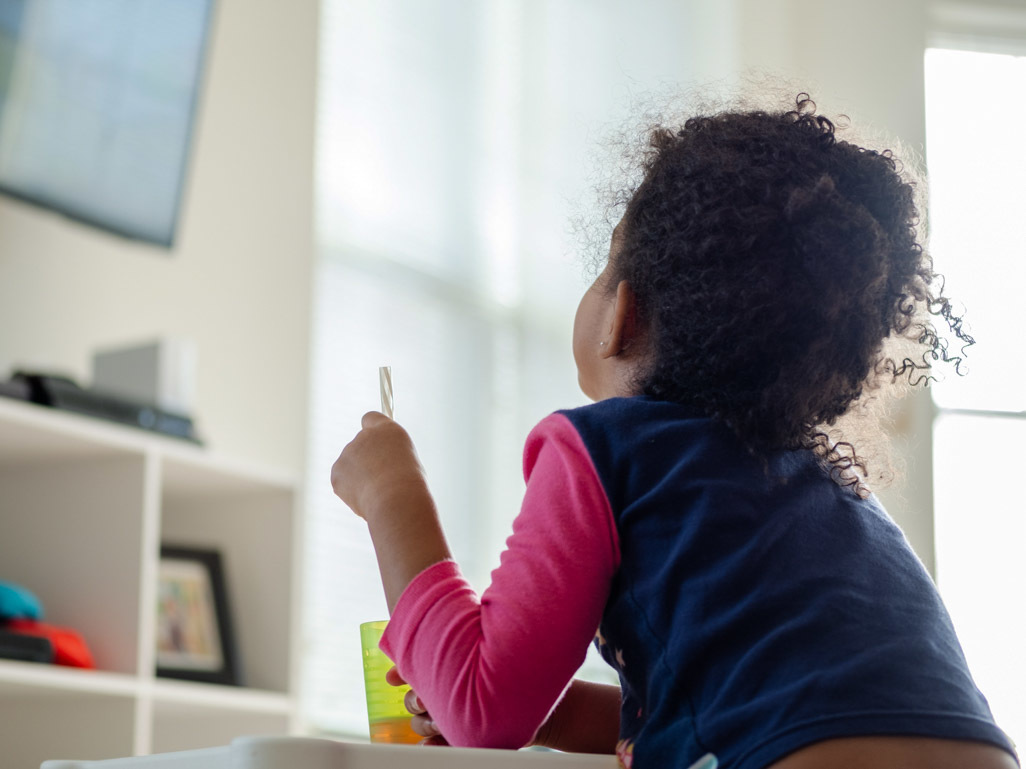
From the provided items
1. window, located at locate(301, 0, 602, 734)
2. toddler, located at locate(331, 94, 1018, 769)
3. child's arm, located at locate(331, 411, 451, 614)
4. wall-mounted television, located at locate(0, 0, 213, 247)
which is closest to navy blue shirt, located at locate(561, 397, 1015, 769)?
toddler, located at locate(331, 94, 1018, 769)

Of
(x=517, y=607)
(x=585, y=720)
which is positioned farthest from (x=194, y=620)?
(x=517, y=607)

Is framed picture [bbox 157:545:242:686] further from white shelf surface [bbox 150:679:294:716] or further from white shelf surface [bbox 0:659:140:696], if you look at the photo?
white shelf surface [bbox 0:659:140:696]

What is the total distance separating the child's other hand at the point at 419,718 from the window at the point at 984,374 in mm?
1950

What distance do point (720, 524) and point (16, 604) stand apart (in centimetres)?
140

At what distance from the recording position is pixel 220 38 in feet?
9.12

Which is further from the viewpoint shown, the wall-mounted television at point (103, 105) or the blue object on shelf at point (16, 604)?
the wall-mounted television at point (103, 105)

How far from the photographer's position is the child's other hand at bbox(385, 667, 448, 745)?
86cm

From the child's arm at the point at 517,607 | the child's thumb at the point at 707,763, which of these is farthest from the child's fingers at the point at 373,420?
the child's thumb at the point at 707,763

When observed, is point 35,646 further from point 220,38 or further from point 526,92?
point 526,92

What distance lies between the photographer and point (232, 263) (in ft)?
8.93

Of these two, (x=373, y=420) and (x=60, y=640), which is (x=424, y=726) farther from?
(x=60, y=640)

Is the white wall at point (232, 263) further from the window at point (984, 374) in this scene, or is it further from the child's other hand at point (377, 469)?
the child's other hand at point (377, 469)

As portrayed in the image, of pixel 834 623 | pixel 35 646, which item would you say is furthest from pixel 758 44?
pixel 834 623

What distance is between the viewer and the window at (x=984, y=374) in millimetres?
2619
